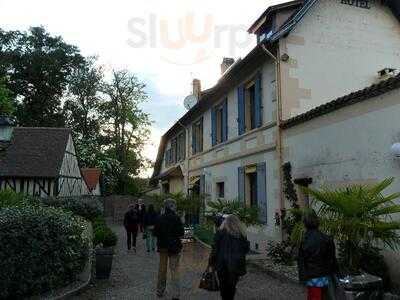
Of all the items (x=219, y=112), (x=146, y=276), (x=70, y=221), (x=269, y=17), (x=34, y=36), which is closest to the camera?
(x=70, y=221)

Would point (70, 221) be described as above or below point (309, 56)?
below

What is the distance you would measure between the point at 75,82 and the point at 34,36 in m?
5.55

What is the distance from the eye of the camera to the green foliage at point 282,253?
37.1 feet

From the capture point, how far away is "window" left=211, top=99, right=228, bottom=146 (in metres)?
17.5

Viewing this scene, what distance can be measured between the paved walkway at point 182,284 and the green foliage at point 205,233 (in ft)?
12.7

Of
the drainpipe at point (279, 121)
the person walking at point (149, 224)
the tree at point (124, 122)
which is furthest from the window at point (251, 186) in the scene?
the tree at point (124, 122)

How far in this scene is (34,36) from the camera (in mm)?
44531

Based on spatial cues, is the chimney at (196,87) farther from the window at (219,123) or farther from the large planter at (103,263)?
the large planter at (103,263)

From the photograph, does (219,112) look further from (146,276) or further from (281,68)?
(146,276)

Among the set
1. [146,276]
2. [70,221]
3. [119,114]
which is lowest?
[146,276]

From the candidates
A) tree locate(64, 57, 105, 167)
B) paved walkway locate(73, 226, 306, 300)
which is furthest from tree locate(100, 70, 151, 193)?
paved walkway locate(73, 226, 306, 300)

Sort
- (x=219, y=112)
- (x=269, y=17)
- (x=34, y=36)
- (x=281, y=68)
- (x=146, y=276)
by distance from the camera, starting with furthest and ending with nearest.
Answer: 1. (x=34, y=36)
2. (x=219, y=112)
3. (x=269, y=17)
4. (x=281, y=68)
5. (x=146, y=276)

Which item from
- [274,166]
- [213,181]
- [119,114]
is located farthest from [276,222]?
[119,114]

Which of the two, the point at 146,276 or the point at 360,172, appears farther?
the point at 146,276
